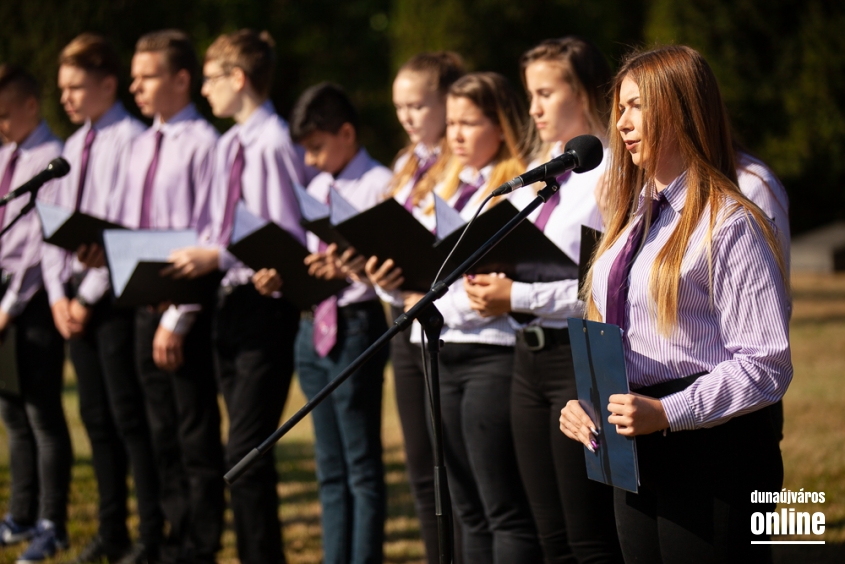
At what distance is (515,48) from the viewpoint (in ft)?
50.1

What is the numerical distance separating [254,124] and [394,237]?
1408 millimetres

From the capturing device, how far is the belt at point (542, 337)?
306cm

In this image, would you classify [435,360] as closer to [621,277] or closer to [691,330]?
[621,277]

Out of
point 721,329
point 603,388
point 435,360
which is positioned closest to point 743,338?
point 721,329

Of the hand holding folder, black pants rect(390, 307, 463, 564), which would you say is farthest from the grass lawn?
the hand holding folder

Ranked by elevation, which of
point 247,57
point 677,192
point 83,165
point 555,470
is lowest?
point 555,470

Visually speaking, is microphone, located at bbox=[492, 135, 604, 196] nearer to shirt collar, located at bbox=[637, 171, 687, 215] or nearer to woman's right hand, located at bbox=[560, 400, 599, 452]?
shirt collar, located at bbox=[637, 171, 687, 215]

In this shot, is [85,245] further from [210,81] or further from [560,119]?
[560,119]

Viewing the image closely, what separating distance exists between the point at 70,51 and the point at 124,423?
77.4 inches

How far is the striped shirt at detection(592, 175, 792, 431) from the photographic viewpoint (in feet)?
6.86

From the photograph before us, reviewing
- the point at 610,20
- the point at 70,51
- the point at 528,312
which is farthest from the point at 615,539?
the point at 610,20

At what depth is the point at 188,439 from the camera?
4.30 meters

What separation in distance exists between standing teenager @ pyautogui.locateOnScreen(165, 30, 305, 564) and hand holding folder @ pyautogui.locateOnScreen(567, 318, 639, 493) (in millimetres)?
1928

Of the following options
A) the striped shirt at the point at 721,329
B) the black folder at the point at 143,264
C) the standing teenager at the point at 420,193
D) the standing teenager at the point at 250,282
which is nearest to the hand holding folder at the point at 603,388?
the striped shirt at the point at 721,329
